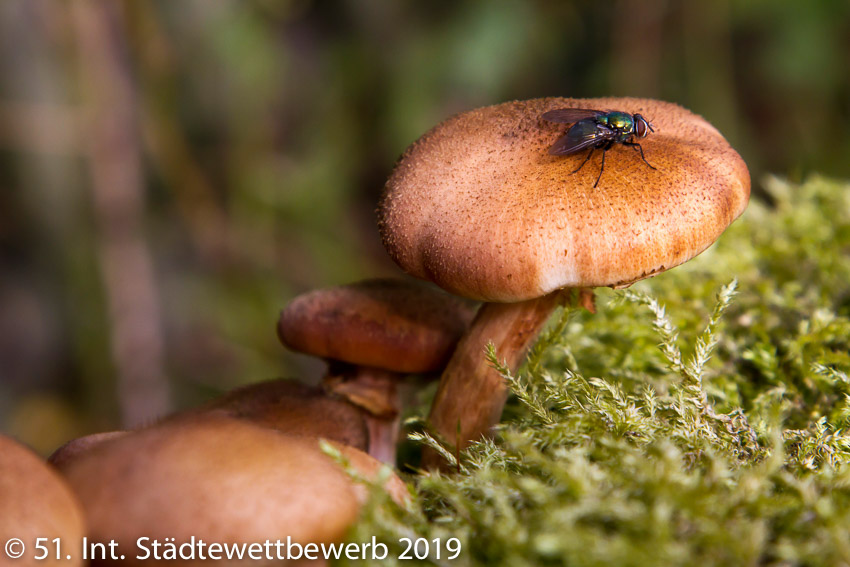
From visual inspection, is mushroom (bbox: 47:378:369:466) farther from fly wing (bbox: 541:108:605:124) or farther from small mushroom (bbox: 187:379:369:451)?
fly wing (bbox: 541:108:605:124)

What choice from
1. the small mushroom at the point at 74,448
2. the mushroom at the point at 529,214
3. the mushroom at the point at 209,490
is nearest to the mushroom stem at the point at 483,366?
the mushroom at the point at 529,214

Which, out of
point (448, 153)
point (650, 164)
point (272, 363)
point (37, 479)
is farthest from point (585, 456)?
point (272, 363)

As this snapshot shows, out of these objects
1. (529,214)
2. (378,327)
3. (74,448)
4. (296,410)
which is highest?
(529,214)

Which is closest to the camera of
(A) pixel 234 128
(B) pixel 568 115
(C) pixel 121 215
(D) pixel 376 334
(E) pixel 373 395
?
(B) pixel 568 115

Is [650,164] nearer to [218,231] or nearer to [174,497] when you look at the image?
[174,497]

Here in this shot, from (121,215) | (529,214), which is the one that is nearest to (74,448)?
(529,214)

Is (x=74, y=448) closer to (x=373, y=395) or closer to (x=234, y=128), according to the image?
(x=373, y=395)
